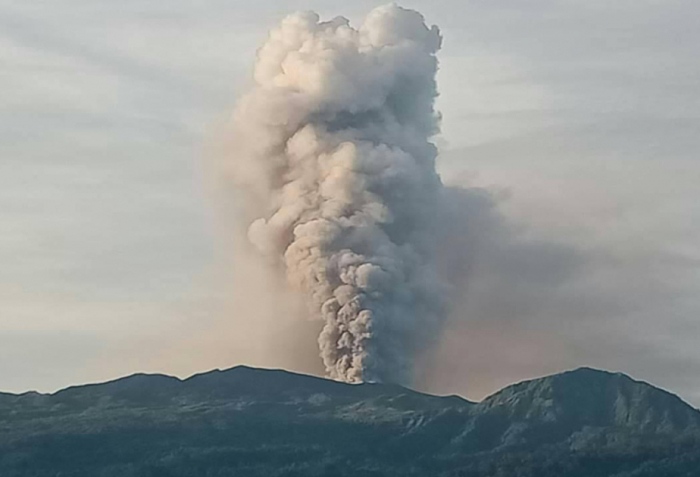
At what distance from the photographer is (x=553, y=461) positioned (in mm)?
179750

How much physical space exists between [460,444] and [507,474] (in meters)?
20.1

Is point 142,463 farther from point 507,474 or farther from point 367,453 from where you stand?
point 507,474

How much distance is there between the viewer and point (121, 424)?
652 feet

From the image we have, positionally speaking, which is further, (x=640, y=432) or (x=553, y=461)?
(x=640, y=432)

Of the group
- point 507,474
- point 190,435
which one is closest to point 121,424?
point 190,435

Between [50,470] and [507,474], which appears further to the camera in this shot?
[50,470]

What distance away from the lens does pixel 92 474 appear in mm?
184500

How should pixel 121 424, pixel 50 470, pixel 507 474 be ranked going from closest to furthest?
pixel 507 474, pixel 50 470, pixel 121 424

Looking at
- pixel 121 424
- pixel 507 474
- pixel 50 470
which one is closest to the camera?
pixel 507 474

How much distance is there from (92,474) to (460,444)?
35688mm

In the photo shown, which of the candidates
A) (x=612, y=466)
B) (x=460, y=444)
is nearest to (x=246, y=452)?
(x=460, y=444)

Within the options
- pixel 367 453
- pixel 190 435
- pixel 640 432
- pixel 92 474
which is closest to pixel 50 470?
pixel 92 474

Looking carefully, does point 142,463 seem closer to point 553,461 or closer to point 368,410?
point 368,410

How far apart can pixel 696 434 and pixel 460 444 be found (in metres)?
22.5
